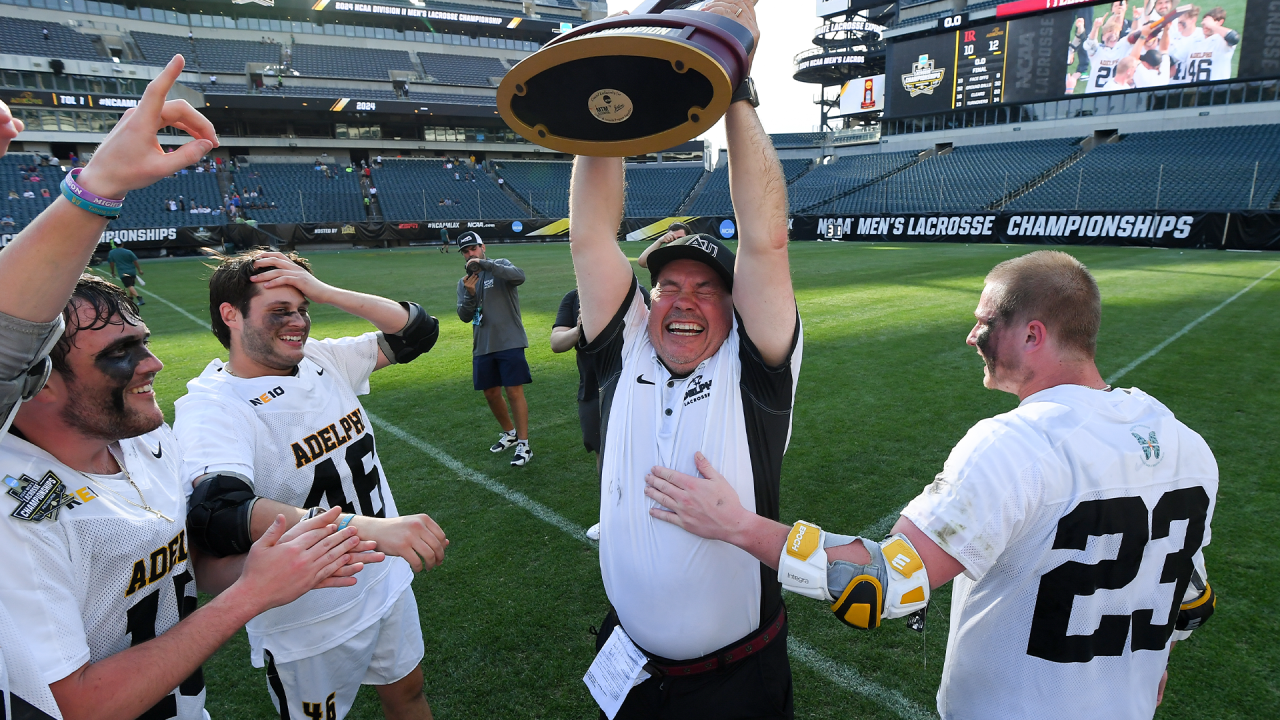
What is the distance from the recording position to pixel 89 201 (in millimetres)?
1270

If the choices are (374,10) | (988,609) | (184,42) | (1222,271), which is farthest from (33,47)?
(1222,271)

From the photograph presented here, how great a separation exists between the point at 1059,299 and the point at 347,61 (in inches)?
2401

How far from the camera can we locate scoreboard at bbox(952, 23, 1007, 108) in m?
37.1

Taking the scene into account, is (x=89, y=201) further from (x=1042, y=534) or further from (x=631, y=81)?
(x=1042, y=534)

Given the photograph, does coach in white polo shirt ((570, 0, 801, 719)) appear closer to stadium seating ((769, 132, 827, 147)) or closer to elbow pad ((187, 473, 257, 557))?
elbow pad ((187, 473, 257, 557))

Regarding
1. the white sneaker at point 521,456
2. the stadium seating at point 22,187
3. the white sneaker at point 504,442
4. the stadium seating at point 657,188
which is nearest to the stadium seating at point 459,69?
the stadium seating at point 657,188

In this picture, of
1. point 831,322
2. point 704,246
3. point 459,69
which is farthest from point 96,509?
point 459,69

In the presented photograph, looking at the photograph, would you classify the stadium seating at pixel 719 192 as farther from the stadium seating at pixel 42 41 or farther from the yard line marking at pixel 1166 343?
the stadium seating at pixel 42 41

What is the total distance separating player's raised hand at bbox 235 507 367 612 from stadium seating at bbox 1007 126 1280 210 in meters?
34.4

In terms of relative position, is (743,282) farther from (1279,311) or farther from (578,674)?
(1279,311)

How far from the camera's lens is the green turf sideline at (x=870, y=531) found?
3.34 m

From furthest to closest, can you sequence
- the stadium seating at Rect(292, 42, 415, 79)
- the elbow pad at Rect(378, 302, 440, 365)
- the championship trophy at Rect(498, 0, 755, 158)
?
the stadium seating at Rect(292, 42, 415, 79)
the elbow pad at Rect(378, 302, 440, 365)
the championship trophy at Rect(498, 0, 755, 158)

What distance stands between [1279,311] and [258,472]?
17009 mm

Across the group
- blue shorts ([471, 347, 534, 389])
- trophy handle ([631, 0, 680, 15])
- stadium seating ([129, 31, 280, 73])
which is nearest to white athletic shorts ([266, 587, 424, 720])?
trophy handle ([631, 0, 680, 15])
